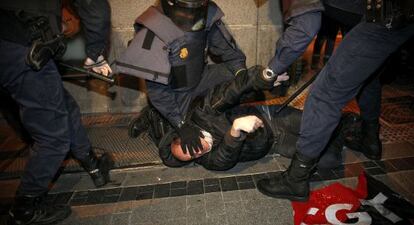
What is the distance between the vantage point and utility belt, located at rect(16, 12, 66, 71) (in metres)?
1.82

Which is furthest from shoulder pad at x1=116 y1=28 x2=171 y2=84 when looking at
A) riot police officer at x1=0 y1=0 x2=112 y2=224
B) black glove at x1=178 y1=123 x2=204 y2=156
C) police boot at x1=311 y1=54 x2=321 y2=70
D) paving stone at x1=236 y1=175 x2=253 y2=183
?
police boot at x1=311 y1=54 x2=321 y2=70

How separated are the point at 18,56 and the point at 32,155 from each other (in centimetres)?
78

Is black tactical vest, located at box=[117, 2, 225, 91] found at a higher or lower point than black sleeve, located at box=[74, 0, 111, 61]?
lower

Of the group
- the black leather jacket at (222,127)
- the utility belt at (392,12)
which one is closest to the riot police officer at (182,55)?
the black leather jacket at (222,127)

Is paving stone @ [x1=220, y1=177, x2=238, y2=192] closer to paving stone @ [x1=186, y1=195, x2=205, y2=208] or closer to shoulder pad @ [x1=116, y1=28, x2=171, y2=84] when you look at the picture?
paving stone @ [x1=186, y1=195, x2=205, y2=208]

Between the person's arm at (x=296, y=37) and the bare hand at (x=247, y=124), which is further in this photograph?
the bare hand at (x=247, y=124)

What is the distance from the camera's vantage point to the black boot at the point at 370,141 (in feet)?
8.77

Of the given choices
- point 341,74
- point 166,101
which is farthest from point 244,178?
point 341,74

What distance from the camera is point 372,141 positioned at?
269 centimetres

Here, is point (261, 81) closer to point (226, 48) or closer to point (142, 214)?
point (226, 48)

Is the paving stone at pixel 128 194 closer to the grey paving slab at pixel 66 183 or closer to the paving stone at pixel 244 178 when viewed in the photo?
the grey paving slab at pixel 66 183

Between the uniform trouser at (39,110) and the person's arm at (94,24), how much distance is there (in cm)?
33

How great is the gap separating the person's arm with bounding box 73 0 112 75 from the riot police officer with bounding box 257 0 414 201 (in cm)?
168

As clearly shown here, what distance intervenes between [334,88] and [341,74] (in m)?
0.11
